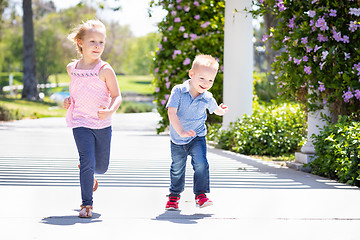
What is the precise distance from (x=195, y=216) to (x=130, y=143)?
7.45 meters

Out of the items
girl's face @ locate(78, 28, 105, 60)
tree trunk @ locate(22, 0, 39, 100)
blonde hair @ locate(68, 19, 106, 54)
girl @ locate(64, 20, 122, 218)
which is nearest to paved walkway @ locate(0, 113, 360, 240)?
girl @ locate(64, 20, 122, 218)

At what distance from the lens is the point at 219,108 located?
17.0 feet

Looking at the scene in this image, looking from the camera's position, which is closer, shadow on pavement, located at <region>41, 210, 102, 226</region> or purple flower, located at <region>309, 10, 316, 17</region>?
shadow on pavement, located at <region>41, 210, 102, 226</region>

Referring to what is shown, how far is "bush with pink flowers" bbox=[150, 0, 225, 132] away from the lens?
1366 centimetres

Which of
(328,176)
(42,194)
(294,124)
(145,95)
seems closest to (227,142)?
(294,124)

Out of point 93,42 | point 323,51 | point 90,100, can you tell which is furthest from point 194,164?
point 323,51

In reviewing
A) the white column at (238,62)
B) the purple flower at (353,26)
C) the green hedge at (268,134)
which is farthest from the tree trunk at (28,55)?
the purple flower at (353,26)

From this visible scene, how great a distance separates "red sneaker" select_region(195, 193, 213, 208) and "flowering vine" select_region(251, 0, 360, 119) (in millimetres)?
2820

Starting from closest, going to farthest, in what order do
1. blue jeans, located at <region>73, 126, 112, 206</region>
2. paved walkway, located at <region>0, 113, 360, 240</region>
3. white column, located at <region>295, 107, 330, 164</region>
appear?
paved walkway, located at <region>0, 113, 360, 240</region> < blue jeans, located at <region>73, 126, 112, 206</region> < white column, located at <region>295, 107, 330, 164</region>

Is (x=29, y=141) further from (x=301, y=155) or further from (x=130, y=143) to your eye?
(x=301, y=155)

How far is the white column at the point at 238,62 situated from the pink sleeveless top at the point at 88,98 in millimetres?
6543

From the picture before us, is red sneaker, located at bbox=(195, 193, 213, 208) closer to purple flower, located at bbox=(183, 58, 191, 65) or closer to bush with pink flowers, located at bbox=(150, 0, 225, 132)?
bush with pink flowers, located at bbox=(150, 0, 225, 132)

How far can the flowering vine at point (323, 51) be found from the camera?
23.9ft

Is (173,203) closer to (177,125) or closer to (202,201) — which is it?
(202,201)
